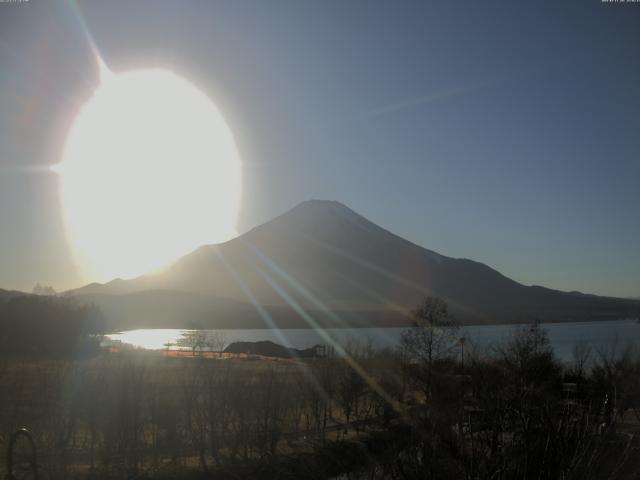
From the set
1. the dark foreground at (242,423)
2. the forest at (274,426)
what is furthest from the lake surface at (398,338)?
the forest at (274,426)

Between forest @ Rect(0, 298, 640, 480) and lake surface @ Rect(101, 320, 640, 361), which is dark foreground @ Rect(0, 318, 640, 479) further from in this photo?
lake surface @ Rect(101, 320, 640, 361)

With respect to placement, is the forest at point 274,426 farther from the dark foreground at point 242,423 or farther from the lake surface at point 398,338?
the lake surface at point 398,338

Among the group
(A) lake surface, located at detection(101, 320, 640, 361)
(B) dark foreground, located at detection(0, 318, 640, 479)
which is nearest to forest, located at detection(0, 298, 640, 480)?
(B) dark foreground, located at detection(0, 318, 640, 479)

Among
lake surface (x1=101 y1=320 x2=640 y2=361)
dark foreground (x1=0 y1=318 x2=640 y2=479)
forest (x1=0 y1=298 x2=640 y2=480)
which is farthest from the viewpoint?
lake surface (x1=101 y1=320 x2=640 y2=361)

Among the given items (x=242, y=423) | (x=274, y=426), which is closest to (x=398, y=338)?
(x=274, y=426)

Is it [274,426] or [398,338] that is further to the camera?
[398,338]

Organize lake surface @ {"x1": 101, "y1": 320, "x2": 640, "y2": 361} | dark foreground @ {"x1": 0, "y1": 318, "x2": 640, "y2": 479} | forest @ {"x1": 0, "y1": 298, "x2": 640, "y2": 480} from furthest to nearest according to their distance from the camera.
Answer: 1. lake surface @ {"x1": 101, "y1": 320, "x2": 640, "y2": 361}
2. dark foreground @ {"x1": 0, "y1": 318, "x2": 640, "y2": 479}
3. forest @ {"x1": 0, "y1": 298, "x2": 640, "y2": 480}

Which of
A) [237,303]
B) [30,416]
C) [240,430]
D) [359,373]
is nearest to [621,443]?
[240,430]

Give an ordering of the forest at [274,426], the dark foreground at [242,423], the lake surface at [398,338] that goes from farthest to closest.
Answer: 1. the lake surface at [398,338]
2. the dark foreground at [242,423]
3. the forest at [274,426]

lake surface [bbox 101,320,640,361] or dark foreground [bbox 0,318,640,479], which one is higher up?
lake surface [bbox 101,320,640,361]

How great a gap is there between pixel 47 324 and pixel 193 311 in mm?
123276

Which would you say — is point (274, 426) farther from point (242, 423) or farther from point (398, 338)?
point (398, 338)

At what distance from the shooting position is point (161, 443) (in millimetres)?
17141

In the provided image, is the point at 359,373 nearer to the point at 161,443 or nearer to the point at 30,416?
the point at 161,443
